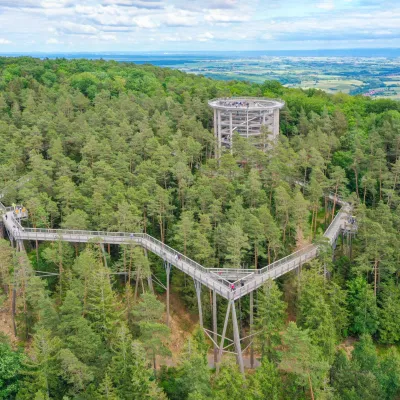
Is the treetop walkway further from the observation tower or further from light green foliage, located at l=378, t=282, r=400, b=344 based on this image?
the observation tower

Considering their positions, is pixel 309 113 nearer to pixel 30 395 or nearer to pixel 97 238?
pixel 97 238

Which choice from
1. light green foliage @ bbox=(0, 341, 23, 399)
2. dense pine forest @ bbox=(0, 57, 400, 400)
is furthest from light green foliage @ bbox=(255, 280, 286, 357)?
Result: light green foliage @ bbox=(0, 341, 23, 399)

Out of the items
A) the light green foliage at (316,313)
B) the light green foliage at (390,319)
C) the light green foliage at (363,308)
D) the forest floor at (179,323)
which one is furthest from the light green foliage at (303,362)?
the forest floor at (179,323)

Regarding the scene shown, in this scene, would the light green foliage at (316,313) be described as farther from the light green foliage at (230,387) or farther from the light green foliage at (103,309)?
the light green foliage at (103,309)

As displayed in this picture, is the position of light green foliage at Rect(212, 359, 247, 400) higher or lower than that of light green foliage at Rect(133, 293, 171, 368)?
lower

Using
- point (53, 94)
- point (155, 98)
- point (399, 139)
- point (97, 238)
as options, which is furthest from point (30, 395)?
point (53, 94)
